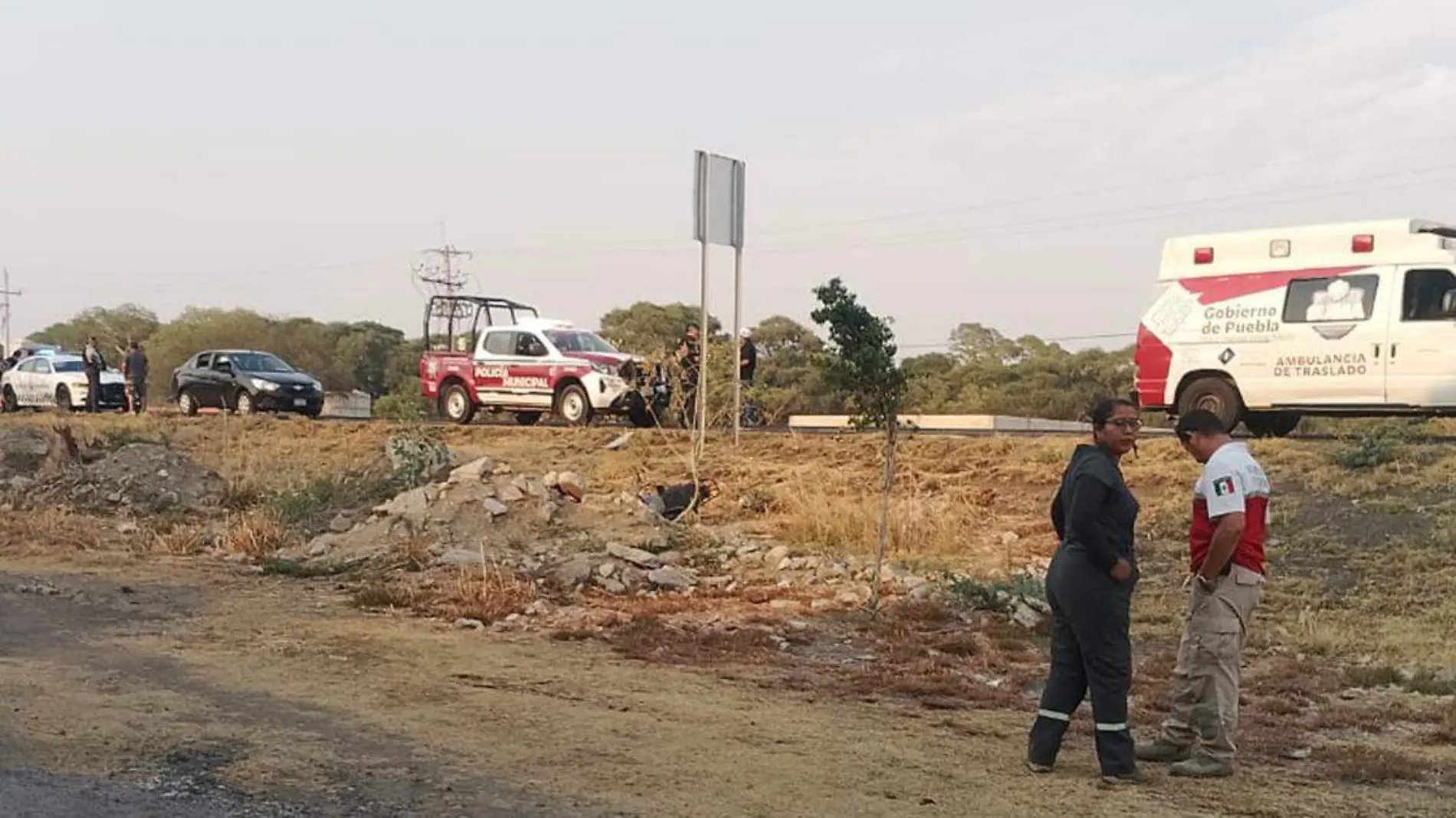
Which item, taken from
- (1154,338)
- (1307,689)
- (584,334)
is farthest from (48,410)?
(1307,689)

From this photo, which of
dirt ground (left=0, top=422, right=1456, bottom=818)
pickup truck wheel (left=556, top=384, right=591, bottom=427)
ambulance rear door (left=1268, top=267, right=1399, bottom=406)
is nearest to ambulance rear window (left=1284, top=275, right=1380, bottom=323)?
ambulance rear door (left=1268, top=267, right=1399, bottom=406)

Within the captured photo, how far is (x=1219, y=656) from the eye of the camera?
620cm

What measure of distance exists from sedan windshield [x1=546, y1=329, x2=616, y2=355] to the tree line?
48cm

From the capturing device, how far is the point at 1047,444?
55.8 ft

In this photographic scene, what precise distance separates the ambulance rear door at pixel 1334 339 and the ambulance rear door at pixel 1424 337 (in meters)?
0.11

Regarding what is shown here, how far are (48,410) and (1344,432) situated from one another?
1177 inches

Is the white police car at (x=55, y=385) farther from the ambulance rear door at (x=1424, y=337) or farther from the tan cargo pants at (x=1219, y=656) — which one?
the tan cargo pants at (x=1219, y=656)

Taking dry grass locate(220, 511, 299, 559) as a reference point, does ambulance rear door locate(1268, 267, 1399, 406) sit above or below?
above

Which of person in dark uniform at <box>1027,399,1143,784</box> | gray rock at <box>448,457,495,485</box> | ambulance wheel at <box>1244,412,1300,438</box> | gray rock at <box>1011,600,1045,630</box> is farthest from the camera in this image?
ambulance wheel at <box>1244,412,1300,438</box>

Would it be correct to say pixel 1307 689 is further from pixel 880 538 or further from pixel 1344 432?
pixel 1344 432

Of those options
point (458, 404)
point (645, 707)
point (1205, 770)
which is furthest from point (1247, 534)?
point (458, 404)

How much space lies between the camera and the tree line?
2305 cm

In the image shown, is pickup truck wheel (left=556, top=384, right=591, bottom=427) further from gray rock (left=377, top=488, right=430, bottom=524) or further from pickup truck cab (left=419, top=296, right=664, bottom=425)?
gray rock (left=377, top=488, right=430, bottom=524)

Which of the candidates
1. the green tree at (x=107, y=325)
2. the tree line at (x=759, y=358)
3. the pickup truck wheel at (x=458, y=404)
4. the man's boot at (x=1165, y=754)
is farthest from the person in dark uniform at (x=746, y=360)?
the green tree at (x=107, y=325)
